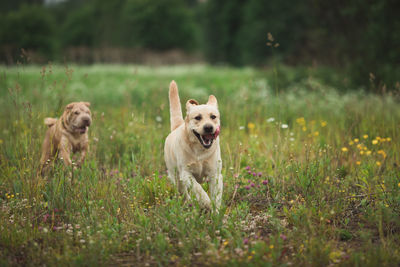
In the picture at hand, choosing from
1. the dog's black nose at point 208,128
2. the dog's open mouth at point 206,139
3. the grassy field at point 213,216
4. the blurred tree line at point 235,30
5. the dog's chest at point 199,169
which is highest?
the blurred tree line at point 235,30

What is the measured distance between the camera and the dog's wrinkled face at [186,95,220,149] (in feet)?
11.5

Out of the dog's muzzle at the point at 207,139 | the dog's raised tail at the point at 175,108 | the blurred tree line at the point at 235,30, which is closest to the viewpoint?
the dog's muzzle at the point at 207,139

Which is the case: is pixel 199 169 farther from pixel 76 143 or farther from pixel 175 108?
pixel 76 143

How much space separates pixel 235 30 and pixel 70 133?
132 feet

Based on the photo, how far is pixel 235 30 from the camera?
4303 cm

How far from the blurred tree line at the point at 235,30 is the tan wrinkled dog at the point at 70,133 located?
8359 millimetres

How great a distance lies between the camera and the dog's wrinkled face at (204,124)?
3520 mm

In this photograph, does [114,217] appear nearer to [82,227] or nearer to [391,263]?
[82,227]

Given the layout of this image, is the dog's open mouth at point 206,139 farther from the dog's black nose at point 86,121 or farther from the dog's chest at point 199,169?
the dog's black nose at point 86,121

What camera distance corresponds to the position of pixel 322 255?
2750 millimetres

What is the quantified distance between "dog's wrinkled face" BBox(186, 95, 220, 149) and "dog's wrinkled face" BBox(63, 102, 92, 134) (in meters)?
1.80

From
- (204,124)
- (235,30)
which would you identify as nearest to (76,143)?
(204,124)

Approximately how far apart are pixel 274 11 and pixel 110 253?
110 ft

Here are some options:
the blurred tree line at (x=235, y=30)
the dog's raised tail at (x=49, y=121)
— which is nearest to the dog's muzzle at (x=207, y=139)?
the dog's raised tail at (x=49, y=121)
